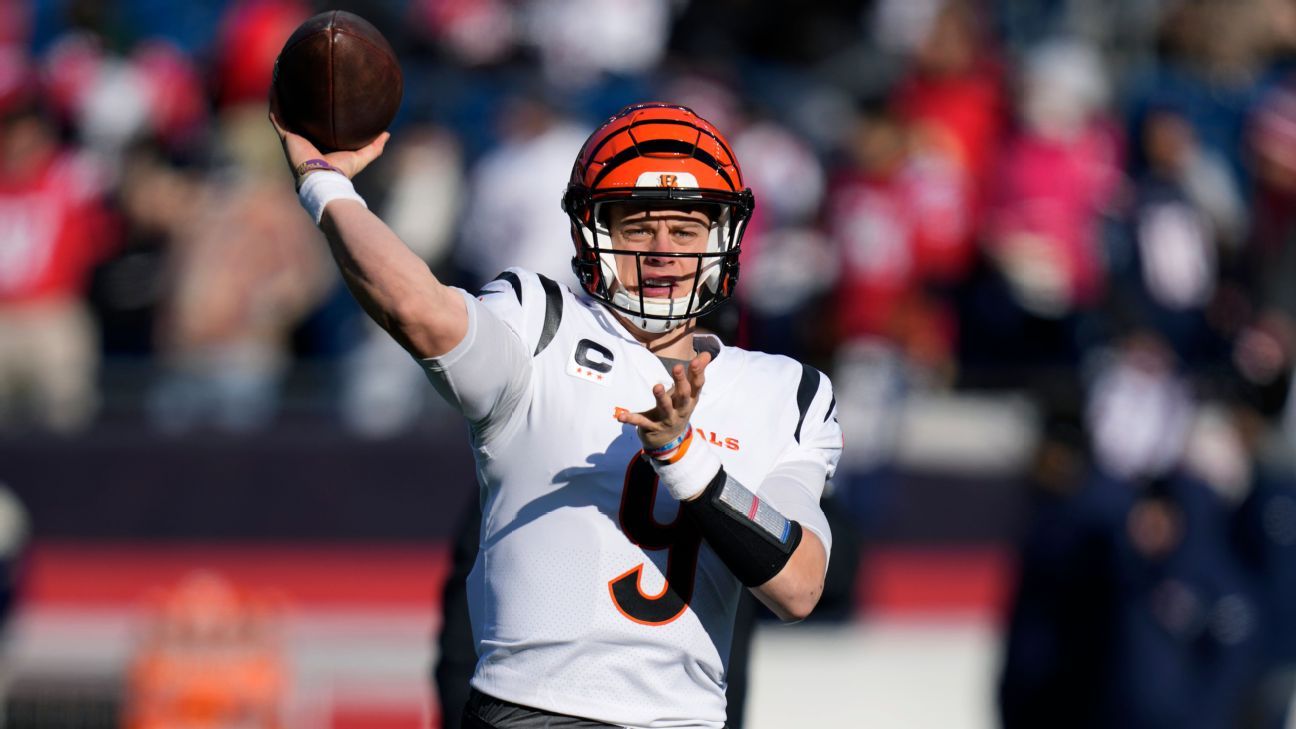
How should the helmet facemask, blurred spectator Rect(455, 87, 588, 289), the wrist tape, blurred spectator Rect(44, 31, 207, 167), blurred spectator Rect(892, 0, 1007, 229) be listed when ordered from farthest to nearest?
blurred spectator Rect(892, 0, 1007, 229)
blurred spectator Rect(44, 31, 207, 167)
blurred spectator Rect(455, 87, 588, 289)
the helmet facemask
the wrist tape

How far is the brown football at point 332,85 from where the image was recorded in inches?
116

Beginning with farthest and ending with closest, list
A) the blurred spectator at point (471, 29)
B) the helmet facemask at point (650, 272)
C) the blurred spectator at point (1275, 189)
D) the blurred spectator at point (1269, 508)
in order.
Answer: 1. the blurred spectator at point (471, 29)
2. the blurred spectator at point (1275, 189)
3. the blurred spectator at point (1269, 508)
4. the helmet facemask at point (650, 272)

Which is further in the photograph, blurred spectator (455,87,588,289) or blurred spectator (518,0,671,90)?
blurred spectator (518,0,671,90)

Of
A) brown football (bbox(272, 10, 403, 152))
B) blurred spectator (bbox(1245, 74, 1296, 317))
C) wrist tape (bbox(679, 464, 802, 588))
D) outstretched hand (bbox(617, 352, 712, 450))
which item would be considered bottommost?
wrist tape (bbox(679, 464, 802, 588))

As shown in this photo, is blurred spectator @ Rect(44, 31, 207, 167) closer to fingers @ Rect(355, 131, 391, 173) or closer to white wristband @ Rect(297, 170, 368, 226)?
fingers @ Rect(355, 131, 391, 173)

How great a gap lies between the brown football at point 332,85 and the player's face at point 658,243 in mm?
436

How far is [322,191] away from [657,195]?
1.84 feet

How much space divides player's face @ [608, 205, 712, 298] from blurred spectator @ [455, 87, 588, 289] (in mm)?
5097

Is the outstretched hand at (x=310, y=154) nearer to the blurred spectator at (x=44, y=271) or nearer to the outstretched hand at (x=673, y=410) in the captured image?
the outstretched hand at (x=673, y=410)

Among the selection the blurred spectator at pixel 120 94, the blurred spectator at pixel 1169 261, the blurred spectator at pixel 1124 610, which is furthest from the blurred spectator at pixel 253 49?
the blurred spectator at pixel 1124 610

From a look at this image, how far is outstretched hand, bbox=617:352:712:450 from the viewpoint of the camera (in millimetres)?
2699

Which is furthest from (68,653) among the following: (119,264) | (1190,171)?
(1190,171)

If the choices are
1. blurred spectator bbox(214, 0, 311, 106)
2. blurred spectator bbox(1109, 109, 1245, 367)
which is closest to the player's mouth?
Answer: blurred spectator bbox(1109, 109, 1245, 367)

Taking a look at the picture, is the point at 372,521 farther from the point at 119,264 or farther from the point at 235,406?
the point at 119,264
